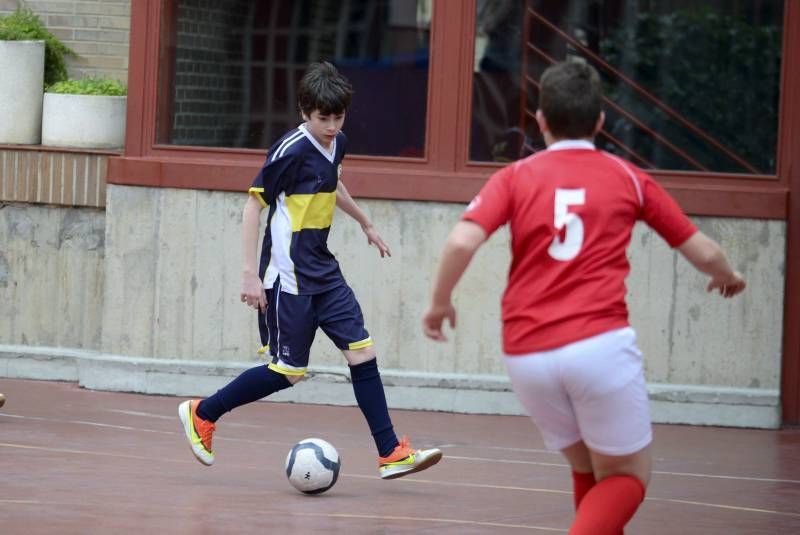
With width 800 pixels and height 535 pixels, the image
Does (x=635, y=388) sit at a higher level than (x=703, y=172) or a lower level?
lower

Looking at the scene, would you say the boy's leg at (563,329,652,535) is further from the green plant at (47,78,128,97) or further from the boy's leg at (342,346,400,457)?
the green plant at (47,78,128,97)

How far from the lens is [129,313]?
10.1m

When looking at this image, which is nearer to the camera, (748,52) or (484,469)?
(484,469)

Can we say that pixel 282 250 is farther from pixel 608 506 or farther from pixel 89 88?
pixel 89 88

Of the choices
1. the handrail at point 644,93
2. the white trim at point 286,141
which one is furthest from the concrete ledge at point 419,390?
the white trim at point 286,141

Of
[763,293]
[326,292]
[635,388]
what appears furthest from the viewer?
[763,293]

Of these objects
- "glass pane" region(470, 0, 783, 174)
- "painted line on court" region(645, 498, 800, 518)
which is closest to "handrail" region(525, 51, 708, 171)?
"glass pane" region(470, 0, 783, 174)

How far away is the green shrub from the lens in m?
10.6

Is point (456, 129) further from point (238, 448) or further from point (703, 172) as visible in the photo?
point (238, 448)

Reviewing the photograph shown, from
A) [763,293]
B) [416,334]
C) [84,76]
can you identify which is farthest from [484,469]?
[84,76]

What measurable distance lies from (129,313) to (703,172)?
3833 mm

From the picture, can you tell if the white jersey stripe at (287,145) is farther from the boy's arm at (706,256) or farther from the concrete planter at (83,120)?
the concrete planter at (83,120)

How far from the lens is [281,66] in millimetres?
9992

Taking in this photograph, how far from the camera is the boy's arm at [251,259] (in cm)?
686
